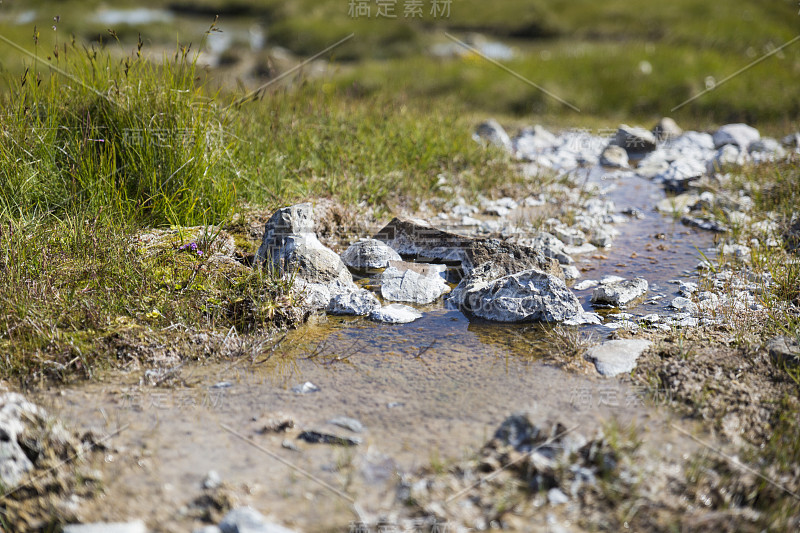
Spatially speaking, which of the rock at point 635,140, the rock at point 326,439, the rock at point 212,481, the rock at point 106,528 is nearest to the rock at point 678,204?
the rock at point 635,140

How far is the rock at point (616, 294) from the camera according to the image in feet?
16.2

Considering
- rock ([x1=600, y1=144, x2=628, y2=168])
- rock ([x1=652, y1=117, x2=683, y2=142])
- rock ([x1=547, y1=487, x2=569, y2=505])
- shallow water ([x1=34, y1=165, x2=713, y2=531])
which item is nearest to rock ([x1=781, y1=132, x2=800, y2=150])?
rock ([x1=652, y1=117, x2=683, y2=142])

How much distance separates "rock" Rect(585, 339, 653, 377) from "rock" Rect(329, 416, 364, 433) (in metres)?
1.54

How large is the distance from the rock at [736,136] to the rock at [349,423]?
9.03 m

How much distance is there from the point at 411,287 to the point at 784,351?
2.55 meters

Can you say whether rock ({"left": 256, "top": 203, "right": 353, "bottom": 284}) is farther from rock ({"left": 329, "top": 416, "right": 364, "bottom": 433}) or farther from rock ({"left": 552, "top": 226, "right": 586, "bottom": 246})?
rock ({"left": 552, "top": 226, "right": 586, "bottom": 246})

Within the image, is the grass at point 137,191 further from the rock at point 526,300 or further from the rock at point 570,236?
the rock at point 570,236

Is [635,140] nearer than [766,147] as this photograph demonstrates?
No

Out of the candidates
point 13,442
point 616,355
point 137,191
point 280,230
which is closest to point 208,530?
point 13,442

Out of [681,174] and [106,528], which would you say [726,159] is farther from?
[106,528]

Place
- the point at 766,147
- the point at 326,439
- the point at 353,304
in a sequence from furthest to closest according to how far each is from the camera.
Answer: the point at 766,147 < the point at 353,304 < the point at 326,439

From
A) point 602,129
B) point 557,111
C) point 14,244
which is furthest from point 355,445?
point 557,111

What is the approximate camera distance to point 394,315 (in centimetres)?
468

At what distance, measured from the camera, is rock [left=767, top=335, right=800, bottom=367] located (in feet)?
12.2
